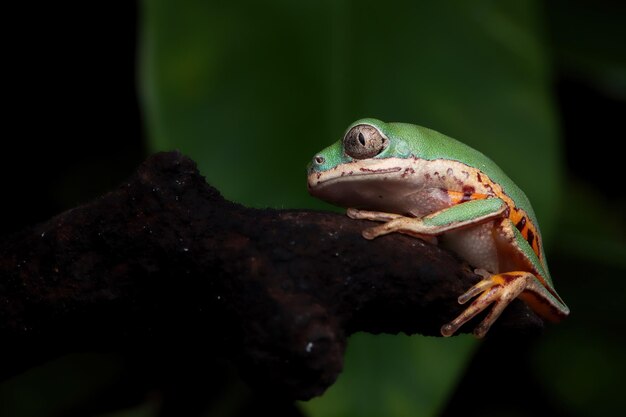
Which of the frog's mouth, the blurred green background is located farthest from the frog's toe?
the blurred green background

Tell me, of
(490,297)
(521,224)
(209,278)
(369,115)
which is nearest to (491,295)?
(490,297)

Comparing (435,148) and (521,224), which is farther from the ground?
(435,148)

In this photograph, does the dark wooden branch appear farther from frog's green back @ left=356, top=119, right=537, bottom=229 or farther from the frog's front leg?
frog's green back @ left=356, top=119, right=537, bottom=229

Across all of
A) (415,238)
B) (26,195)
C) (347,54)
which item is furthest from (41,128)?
(415,238)

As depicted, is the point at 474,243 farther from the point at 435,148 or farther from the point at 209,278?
the point at 209,278

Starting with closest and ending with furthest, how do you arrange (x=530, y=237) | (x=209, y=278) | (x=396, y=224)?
(x=209, y=278), (x=396, y=224), (x=530, y=237)

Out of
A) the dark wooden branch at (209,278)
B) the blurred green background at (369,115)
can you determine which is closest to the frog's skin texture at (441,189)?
the dark wooden branch at (209,278)

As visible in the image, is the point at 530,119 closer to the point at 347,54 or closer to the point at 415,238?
the point at 347,54
